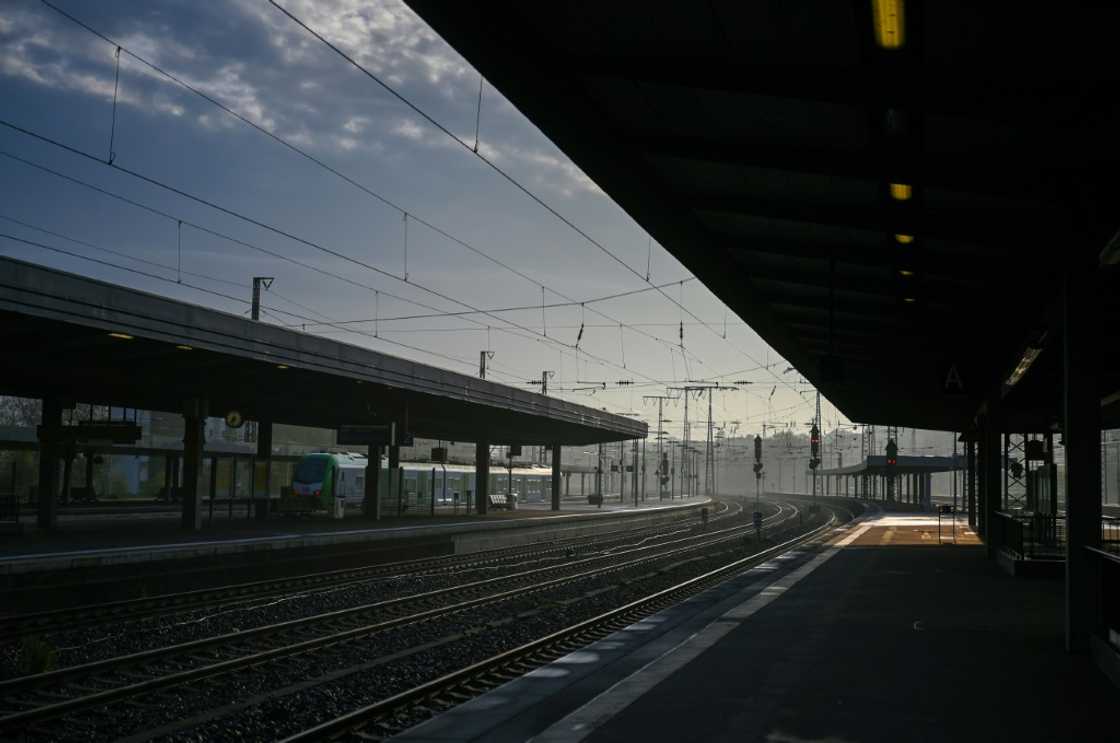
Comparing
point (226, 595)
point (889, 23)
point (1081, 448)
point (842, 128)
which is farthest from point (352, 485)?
point (889, 23)

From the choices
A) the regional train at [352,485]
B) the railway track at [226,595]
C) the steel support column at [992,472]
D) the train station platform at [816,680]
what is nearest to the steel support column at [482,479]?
the regional train at [352,485]

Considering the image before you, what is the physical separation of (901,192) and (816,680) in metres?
4.55

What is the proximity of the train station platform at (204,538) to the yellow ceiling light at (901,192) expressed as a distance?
14.1 m

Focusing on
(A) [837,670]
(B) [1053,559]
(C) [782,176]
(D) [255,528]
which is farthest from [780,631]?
(D) [255,528]

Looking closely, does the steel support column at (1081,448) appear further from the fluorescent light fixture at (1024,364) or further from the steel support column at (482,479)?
the steel support column at (482,479)

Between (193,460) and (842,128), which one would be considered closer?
(842,128)

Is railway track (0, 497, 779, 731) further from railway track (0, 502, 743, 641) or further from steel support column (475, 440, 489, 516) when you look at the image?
steel support column (475, 440, 489, 516)

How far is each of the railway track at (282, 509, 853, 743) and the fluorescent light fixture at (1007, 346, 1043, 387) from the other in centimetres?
683

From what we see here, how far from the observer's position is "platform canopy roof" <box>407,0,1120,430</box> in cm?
671

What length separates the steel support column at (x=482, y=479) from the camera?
146ft

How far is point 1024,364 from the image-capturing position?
15.7 metres

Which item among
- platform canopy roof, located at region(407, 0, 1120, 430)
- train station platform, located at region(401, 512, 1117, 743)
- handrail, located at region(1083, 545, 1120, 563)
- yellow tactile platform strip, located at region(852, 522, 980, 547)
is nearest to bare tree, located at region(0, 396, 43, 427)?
yellow tactile platform strip, located at region(852, 522, 980, 547)

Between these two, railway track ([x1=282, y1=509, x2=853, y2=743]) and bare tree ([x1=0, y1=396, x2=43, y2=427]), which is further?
bare tree ([x1=0, y1=396, x2=43, y2=427])

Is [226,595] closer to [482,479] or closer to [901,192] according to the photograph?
[901,192]
